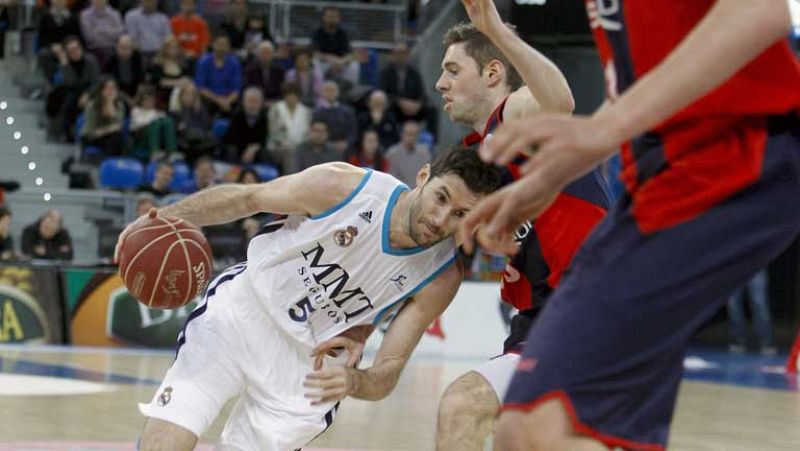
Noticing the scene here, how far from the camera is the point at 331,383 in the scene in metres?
4.18

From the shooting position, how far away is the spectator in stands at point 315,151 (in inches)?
593

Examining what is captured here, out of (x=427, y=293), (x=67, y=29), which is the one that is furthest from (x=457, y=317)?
(x=427, y=293)

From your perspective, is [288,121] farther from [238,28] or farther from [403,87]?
[238,28]

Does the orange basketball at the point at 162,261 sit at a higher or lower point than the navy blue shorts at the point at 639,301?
lower

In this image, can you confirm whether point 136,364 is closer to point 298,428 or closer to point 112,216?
point 112,216

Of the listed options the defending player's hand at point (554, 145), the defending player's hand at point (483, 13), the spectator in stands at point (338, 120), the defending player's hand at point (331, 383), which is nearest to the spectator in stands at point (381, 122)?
the spectator in stands at point (338, 120)

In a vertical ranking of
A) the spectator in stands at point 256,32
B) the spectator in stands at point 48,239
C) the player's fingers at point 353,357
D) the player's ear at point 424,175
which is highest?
the player's ear at point 424,175

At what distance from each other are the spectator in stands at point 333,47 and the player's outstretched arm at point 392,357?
1261cm

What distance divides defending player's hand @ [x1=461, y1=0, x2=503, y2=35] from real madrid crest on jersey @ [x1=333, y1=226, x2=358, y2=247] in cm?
107

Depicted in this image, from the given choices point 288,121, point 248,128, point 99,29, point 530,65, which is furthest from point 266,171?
point 530,65

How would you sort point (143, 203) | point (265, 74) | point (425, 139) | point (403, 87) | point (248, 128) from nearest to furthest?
point (143, 203) → point (248, 128) → point (265, 74) → point (425, 139) → point (403, 87)

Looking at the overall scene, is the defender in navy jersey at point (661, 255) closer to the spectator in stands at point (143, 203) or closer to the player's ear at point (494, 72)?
the player's ear at point (494, 72)

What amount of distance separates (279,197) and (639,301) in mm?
2404

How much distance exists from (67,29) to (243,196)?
39.8 feet
